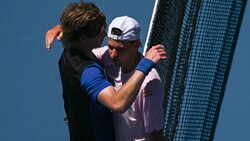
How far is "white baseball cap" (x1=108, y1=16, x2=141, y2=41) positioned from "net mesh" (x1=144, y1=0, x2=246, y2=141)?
1237 mm

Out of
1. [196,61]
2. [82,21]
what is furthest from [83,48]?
[196,61]

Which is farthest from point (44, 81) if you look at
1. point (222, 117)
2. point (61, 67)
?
point (61, 67)

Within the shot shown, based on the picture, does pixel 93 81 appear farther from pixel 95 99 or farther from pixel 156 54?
pixel 156 54

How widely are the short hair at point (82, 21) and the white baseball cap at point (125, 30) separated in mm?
68

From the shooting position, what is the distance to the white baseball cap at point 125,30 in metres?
2.50

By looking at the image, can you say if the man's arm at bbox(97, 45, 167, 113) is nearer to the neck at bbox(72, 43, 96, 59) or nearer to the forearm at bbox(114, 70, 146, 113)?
the forearm at bbox(114, 70, 146, 113)

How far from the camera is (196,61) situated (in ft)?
15.9

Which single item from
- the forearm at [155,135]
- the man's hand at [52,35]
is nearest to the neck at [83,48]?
the man's hand at [52,35]

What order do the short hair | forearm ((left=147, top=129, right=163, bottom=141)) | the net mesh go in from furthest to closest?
the net mesh → forearm ((left=147, top=129, right=163, bottom=141)) → the short hair

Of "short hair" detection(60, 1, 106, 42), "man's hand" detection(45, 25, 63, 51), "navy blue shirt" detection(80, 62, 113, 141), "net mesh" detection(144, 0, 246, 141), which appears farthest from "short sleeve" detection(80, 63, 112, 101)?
"net mesh" detection(144, 0, 246, 141)

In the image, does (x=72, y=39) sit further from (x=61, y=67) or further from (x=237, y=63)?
(x=237, y=63)

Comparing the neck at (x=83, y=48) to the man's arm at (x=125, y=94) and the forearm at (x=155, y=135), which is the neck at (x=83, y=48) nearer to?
the man's arm at (x=125, y=94)

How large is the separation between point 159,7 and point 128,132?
1.23 m

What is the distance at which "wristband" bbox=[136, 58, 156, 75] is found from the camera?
235 cm
